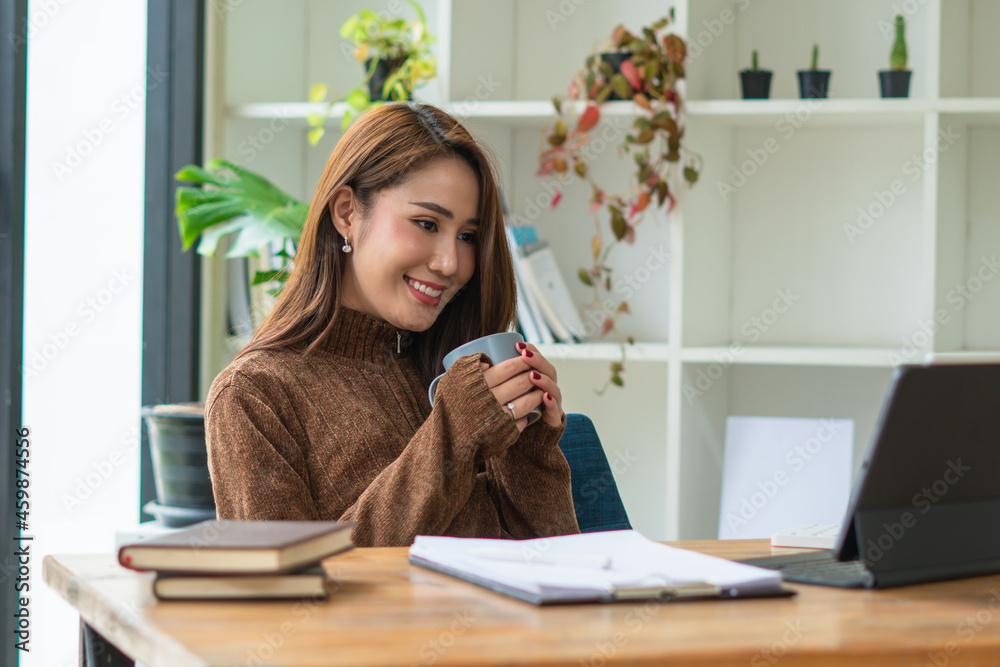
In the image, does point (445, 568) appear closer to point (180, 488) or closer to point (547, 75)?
point (180, 488)

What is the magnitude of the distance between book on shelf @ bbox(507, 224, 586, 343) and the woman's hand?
1.05 m

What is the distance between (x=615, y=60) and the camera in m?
2.34

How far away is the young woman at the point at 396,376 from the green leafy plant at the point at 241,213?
599 millimetres

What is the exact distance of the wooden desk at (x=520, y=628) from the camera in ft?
2.26

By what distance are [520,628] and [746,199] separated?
2.03 m

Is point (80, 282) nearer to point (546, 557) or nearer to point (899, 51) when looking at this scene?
point (546, 557)

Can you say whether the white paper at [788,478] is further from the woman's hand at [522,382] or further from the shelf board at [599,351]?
the woman's hand at [522,382]

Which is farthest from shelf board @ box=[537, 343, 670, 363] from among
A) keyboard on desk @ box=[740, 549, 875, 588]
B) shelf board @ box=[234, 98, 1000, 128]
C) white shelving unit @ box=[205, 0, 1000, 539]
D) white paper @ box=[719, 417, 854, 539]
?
keyboard on desk @ box=[740, 549, 875, 588]

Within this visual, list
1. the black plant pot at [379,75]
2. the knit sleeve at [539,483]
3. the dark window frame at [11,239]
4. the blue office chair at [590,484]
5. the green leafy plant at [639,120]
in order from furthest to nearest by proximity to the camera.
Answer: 1. the black plant pot at [379,75]
2. the green leafy plant at [639,120]
3. the dark window frame at [11,239]
4. the blue office chair at [590,484]
5. the knit sleeve at [539,483]

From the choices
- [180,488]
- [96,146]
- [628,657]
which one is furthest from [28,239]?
[628,657]

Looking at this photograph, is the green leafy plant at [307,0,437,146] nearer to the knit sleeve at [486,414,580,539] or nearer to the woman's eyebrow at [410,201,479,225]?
the woman's eyebrow at [410,201,479,225]

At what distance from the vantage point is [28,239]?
85.3 inches

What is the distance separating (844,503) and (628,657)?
5.81 ft

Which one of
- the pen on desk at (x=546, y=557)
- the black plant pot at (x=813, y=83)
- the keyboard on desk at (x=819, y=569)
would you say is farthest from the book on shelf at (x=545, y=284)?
the pen on desk at (x=546, y=557)
